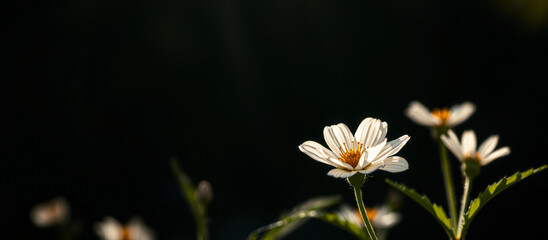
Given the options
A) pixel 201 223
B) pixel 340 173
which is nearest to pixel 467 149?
pixel 340 173

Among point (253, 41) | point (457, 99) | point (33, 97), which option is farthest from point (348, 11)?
point (33, 97)

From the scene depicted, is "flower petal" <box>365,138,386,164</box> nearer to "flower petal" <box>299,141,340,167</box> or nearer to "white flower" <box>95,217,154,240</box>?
"flower petal" <box>299,141,340,167</box>

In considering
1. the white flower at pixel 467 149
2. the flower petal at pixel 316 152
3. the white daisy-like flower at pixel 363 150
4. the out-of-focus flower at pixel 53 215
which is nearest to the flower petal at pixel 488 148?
the white flower at pixel 467 149

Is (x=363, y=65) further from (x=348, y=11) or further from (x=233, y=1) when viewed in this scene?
(x=233, y=1)

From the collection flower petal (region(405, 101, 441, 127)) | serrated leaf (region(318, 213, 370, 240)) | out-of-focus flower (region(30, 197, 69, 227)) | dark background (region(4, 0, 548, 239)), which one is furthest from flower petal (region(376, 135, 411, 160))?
dark background (region(4, 0, 548, 239))

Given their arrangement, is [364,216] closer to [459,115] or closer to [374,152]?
[374,152]

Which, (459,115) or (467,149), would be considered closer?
(467,149)

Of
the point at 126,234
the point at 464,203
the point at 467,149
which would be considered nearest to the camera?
the point at 464,203
